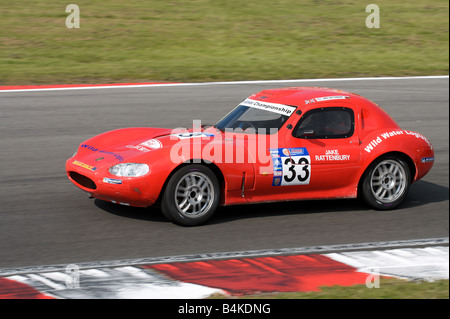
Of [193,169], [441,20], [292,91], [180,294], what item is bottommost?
[180,294]

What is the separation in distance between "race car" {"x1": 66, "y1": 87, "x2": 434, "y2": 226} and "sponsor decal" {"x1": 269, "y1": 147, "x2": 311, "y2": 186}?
11mm

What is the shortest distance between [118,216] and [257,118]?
1899 millimetres

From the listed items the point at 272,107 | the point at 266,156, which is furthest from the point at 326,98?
the point at 266,156

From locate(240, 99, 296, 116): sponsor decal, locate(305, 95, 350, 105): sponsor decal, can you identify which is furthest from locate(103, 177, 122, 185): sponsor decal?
locate(305, 95, 350, 105): sponsor decal

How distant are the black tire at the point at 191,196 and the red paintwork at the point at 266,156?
0.32 feet

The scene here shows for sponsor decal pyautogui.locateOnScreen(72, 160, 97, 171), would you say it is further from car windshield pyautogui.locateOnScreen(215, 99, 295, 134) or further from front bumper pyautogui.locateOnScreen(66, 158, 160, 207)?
car windshield pyautogui.locateOnScreen(215, 99, 295, 134)

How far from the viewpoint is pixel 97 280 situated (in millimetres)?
5496

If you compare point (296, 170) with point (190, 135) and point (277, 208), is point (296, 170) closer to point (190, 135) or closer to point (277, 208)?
point (277, 208)

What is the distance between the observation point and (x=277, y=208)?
25.2 feet

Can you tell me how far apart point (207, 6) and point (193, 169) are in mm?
15610

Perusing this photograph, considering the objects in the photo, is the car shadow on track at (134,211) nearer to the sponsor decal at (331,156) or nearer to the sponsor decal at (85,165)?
the sponsor decal at (85,165)
